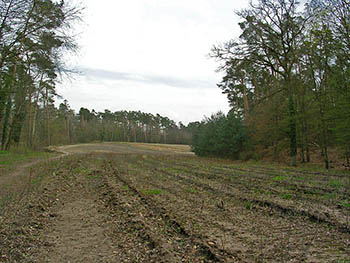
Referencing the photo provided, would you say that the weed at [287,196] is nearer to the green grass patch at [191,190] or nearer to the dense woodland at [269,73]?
the green grass patch at [191,190]

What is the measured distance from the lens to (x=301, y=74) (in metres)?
23.0

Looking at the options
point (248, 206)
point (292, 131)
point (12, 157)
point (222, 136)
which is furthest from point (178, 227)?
point (222, 136)

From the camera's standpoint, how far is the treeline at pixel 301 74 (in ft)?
50.3

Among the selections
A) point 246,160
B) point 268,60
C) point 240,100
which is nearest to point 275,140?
point 246,160

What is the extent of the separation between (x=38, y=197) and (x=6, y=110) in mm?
24016

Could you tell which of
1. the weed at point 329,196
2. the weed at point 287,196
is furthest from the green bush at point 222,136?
the weed at point 287,196

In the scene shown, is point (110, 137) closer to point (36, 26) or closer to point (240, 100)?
point (240, 100)

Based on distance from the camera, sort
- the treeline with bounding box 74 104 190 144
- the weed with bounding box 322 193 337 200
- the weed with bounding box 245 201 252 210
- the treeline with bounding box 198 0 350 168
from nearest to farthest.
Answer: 1. the weed with bounding box 245 201 252 210
2. the weed with bounding box 322 193 337 200
3. the treeline with bounding box 198 0 350 168
4. the treeline with bounding box 74 104 190 144

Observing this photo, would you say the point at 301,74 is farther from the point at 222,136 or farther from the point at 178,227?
the point at 178,227

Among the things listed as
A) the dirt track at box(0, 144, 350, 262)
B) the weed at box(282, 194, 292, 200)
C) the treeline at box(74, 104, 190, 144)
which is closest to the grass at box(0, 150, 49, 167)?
the dirt track at box(0, 144, 350, 262)

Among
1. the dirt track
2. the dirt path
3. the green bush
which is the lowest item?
the dirt path

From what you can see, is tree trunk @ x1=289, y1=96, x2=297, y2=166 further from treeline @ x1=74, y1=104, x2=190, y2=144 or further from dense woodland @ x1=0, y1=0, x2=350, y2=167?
treeline @ x1=74, y1=104, x2=190, y2=144

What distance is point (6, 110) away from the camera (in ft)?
91.1

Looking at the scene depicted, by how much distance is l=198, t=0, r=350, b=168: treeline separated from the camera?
15.3 m
